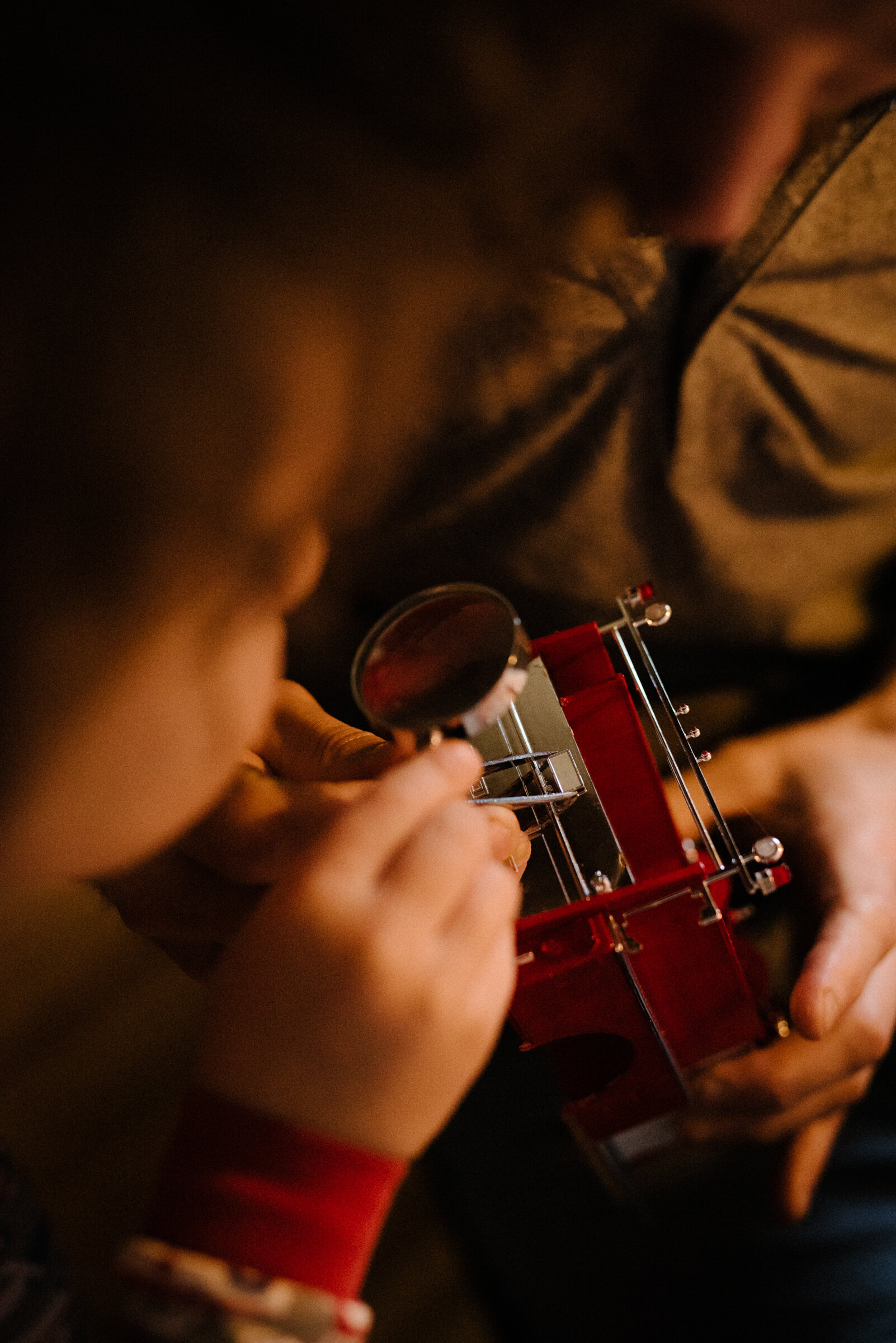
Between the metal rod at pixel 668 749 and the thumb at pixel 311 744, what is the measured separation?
0.16 m

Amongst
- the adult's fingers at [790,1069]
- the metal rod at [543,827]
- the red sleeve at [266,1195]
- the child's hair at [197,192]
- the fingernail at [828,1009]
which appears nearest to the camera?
the child's hair at [197,192]

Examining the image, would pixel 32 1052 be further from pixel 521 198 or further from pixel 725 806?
pixel 521 198

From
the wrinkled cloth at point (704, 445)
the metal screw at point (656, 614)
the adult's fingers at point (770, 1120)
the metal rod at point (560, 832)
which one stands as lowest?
the adult's fingers at point (770, 1120)

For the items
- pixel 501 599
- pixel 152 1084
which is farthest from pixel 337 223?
pixel 152 1084

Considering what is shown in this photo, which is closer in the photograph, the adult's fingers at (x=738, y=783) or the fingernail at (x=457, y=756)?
the fingernail at (x=457, y=756)

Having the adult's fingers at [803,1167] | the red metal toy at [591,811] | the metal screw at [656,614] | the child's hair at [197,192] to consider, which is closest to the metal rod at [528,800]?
the red metal toy at [591,811]

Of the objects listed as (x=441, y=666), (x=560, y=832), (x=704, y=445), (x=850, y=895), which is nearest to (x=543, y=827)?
(x=560, y=832)

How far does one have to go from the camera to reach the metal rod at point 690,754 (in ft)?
1.55

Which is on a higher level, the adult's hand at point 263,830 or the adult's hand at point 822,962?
the adult's hand at point 263,830

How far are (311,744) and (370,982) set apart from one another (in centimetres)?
17

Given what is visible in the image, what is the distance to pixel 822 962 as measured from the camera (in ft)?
1.94

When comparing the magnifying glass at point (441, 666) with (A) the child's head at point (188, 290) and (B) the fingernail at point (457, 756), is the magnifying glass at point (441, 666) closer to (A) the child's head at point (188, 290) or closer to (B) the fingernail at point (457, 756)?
(B) the fingernail at point (457, 756)

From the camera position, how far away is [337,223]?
267 mm

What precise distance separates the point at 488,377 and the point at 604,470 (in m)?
0.21
